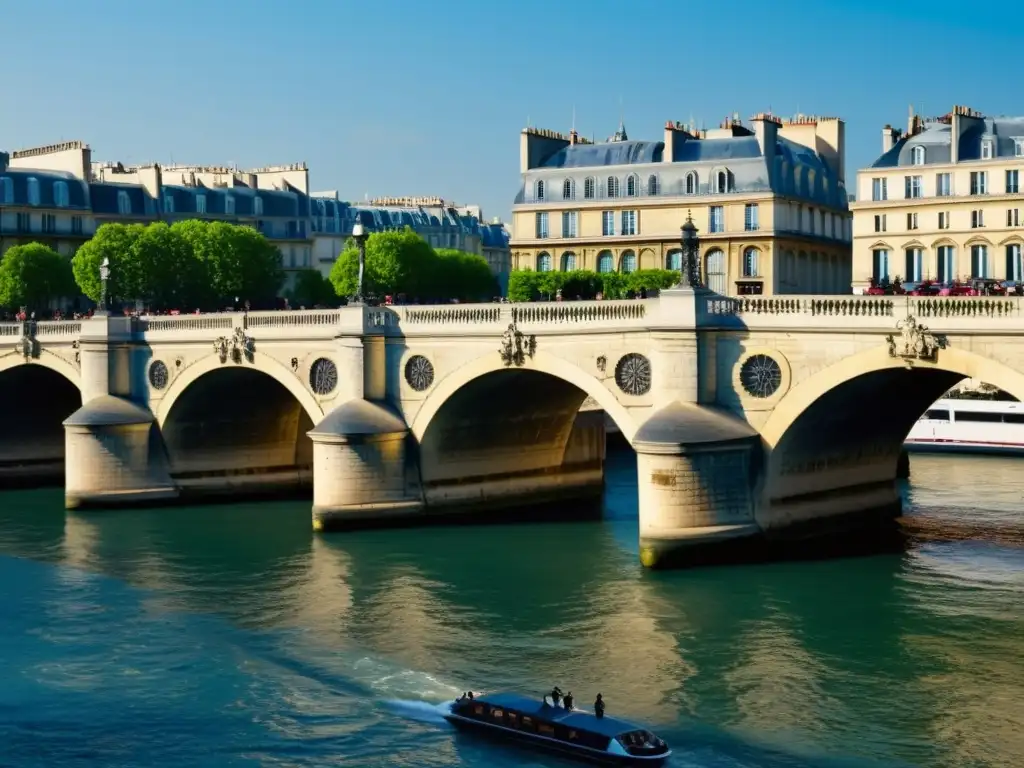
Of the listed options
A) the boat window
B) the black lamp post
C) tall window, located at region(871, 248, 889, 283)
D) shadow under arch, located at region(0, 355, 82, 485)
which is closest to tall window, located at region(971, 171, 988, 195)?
tall window, located at region(871, 248, 889, 283)

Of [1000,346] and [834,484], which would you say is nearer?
[1000,346]

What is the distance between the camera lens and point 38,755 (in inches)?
1217

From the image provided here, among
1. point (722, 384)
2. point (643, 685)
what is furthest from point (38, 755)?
point (722, 384)

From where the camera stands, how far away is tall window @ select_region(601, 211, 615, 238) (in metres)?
79.7

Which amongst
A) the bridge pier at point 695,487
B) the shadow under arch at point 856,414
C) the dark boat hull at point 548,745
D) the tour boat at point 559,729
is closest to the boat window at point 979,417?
the shadow under arch at point 856,414

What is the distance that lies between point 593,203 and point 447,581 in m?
37.3

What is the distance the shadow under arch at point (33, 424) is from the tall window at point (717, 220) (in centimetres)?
2981

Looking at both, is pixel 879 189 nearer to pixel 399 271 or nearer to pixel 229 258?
pixel 399 271

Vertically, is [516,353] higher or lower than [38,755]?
higher

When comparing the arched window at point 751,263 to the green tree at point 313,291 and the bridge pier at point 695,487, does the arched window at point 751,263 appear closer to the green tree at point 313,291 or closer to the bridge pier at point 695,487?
the green tree at point 313,291

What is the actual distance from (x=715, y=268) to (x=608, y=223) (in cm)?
630

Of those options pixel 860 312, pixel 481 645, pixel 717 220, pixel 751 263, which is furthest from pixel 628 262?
pixel 481 645

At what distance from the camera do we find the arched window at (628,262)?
7931 cm

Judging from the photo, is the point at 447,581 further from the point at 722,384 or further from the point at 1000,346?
the point at 1000,346
